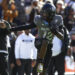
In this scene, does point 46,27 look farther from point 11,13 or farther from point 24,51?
point 11,13

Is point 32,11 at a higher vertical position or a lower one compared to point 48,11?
higher

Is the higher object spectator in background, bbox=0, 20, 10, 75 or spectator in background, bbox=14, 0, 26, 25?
spectator in background, bbox=14, 0, 26, 25

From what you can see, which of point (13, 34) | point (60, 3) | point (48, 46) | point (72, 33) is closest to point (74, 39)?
point (72, 33)

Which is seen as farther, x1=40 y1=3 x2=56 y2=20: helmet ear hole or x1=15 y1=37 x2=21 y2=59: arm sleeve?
x1=15 y1=37 x2=21 y2=59: arm sleeve

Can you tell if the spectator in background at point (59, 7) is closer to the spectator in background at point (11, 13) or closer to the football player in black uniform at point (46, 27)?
the spectator in background at point (11, 13)

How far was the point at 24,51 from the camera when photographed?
429 inches

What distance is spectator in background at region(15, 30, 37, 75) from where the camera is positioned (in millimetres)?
10852

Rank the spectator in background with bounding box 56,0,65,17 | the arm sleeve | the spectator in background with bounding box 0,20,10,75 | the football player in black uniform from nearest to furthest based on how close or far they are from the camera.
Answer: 1. the football player in black uniform
2. the spectator in background with bounding box 0,20,10,75
3. the arm sleeve
4. the spectator in background with bounding box 56,0,65,17

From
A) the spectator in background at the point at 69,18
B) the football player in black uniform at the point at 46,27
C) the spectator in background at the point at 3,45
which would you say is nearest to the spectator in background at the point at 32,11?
the spectator in background at the point at 69,18

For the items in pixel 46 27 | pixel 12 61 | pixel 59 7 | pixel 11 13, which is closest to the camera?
pixel 46 27

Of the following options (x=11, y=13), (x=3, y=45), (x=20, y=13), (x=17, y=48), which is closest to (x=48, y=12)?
(x=3, y=45)

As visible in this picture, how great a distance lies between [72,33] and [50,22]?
451 centimetres

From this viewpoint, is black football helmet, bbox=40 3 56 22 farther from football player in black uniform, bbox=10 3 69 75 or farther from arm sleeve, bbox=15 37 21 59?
arm sleeve, bbox=15 37 21 59

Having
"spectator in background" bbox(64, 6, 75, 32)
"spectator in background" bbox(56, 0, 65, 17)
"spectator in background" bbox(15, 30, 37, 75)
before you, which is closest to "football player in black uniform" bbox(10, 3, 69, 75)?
"spectator in background" bbox(15, 30, 37, 75)
